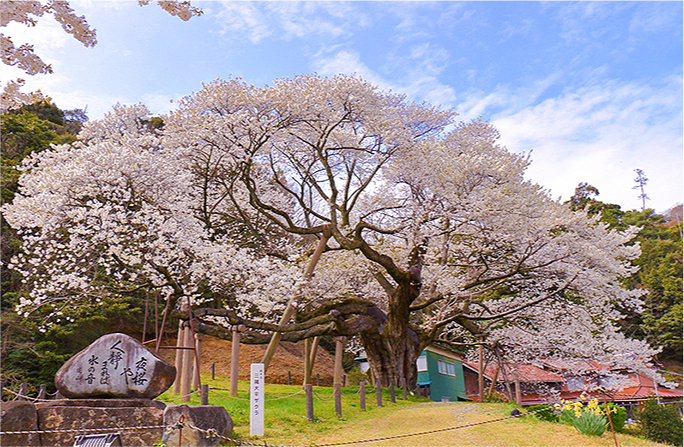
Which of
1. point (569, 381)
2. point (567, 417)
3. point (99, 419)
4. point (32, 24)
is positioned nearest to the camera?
point (32, 24)

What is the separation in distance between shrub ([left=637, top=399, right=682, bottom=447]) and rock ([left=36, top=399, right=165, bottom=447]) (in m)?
12.3

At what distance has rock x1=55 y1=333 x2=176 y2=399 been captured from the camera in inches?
365

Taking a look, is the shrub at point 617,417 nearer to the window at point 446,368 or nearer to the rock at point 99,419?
the rock at point 99,419

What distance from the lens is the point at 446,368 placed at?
2706 cm

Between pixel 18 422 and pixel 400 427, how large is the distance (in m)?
8.31

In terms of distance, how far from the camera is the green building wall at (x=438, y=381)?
2528cm

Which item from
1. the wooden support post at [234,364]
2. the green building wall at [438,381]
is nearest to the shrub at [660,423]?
the wooden support post at [234,364]

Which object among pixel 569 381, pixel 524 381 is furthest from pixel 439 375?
pixel 569 381

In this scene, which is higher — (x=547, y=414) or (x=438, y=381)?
(x=438, y=381)

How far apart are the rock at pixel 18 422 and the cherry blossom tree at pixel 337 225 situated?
5191mm

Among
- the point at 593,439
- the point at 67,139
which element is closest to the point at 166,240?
the point at 593,439

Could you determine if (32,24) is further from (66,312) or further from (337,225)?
(66,312)

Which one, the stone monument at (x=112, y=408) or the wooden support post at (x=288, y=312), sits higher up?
the wooden support post at (x=288, y=312)

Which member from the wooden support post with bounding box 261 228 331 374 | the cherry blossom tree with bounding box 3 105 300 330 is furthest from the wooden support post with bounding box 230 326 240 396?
the cherry blossom tree with bounding box 3 105 300 330
